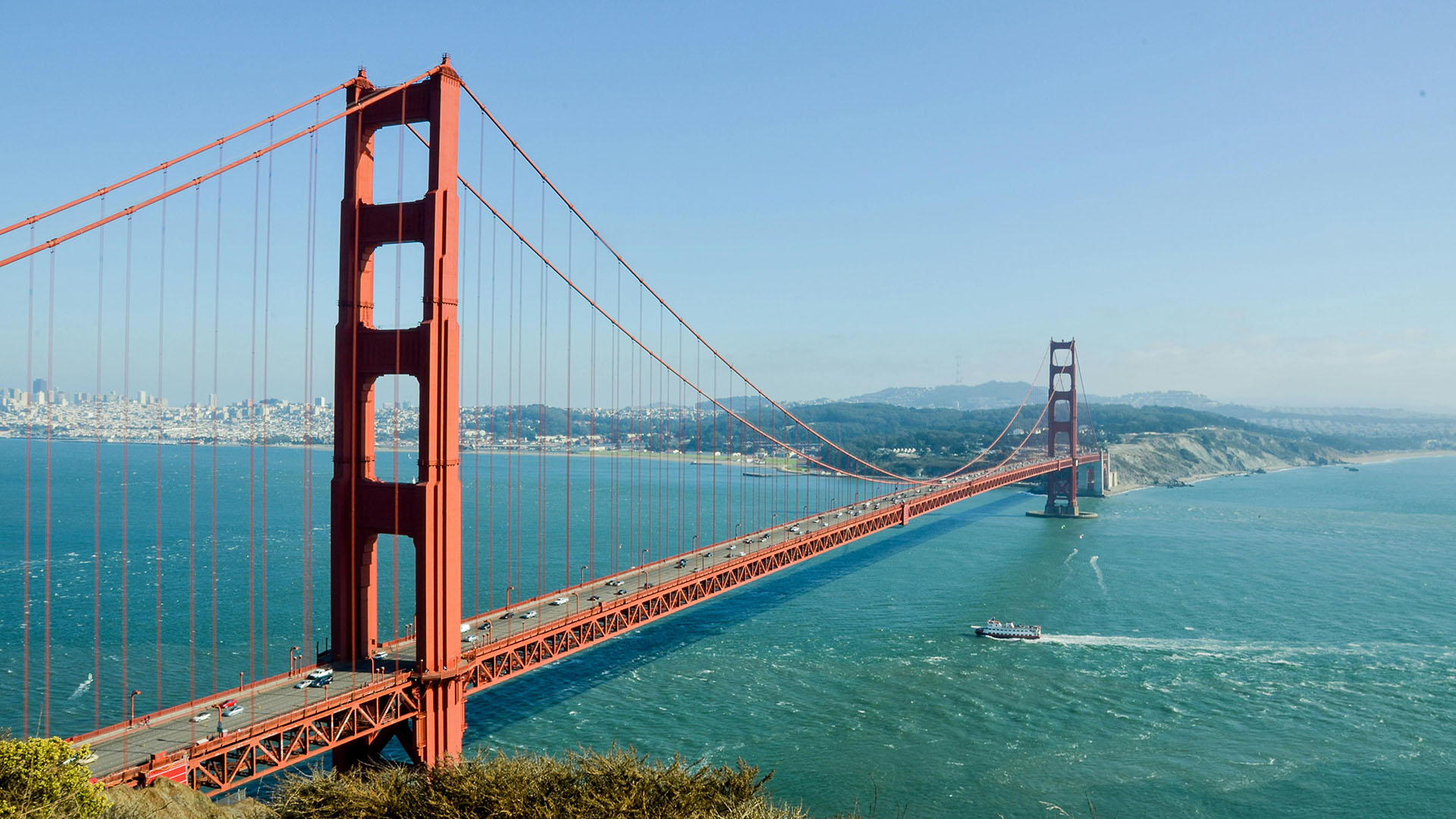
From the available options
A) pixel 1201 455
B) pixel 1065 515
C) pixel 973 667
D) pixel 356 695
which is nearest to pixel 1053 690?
pixel 973 667

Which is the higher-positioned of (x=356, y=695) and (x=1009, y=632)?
(x=356, y=695)

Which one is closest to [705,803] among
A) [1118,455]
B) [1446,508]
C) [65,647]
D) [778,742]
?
[778,742]

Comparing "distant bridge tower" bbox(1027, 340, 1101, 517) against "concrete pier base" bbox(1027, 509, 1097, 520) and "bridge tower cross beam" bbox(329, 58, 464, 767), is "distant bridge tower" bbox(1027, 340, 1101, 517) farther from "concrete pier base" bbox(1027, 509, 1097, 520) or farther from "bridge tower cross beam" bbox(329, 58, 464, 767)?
"bridge tower cross beam" bbox(329, 58, 464, 767)

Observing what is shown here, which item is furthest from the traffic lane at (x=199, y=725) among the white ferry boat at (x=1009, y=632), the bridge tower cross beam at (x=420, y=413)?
the white ferry boat at (x=1009, y=632)

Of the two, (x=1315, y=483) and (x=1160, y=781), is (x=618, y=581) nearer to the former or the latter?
(x=1160, y=781)

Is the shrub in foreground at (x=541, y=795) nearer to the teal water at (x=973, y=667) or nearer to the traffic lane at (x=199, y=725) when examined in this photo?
the traffic lane at (x=199, y=725)

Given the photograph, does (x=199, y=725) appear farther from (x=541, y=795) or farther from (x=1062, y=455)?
(x=1062, y=455)
